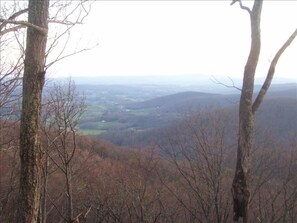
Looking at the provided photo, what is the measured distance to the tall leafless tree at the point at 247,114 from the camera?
5336mm

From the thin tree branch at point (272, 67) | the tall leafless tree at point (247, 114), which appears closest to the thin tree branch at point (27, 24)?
the tall leafless tree at point (247, 114)

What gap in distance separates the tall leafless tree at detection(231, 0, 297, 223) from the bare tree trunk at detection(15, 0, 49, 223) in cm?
268

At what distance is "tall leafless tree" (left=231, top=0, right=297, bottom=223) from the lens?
5336 mm

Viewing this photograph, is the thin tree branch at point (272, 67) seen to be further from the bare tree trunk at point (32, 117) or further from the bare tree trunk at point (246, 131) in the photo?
the bare tree trunk at point (32, 117)

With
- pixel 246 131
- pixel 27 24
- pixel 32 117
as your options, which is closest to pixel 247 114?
pixel 246 131

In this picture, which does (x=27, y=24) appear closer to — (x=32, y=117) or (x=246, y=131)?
(x=32, y=117)

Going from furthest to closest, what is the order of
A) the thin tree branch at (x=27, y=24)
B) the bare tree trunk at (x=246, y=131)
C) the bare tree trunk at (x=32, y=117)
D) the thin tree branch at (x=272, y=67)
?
the thin tree branch at (x=272, y=67) → the bare tree trunk at (x=246, y=131) → the bare tree trunk at (x=32, y=117) → the thin tree branch at (x=27, y=24)

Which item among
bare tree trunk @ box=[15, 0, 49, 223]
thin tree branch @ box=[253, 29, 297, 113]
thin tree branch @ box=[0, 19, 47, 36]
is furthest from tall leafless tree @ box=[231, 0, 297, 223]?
thin tree branch @ box=[0, 19, 47, 36]

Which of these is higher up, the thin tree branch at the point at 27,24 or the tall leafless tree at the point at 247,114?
the thin tree branch at the point at 27,24

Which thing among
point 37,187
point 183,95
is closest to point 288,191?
point 37,187

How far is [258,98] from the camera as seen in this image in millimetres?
5562

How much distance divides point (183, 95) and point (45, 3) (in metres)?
96.0

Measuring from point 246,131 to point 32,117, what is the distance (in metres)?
2.91

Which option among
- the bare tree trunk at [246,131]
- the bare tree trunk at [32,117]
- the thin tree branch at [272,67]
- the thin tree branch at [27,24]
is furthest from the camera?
the thin tree branch at [272,67]
